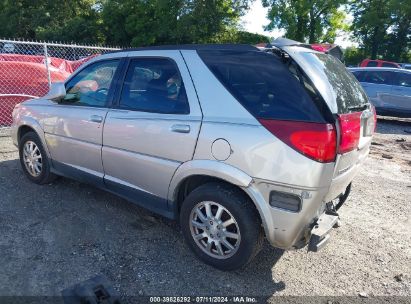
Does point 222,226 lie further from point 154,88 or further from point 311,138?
point 154,88

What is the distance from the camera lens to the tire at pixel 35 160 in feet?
15.5

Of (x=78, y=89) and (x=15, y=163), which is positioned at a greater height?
(x=78, y=89)

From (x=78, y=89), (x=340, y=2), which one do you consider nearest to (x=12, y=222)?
(x=78, y=89)

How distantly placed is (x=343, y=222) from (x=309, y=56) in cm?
217

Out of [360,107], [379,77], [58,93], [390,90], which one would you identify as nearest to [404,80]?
[390,90]

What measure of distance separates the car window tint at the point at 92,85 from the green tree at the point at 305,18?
37598 mm

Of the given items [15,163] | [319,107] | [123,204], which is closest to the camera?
[319,107]

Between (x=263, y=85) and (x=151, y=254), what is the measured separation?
182 centimetres

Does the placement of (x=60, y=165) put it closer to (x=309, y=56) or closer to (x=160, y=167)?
(x=160, y=167)

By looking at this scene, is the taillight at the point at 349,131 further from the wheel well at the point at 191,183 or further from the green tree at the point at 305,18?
the green tree at the point at 305,18

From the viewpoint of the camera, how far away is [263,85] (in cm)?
285

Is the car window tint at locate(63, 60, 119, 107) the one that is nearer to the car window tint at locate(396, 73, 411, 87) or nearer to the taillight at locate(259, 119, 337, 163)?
the taillight at locate(259, 119, 337, 163)

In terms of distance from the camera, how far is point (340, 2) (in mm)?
37688

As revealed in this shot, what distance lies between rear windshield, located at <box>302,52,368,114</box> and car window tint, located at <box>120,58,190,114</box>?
1.12 metres
